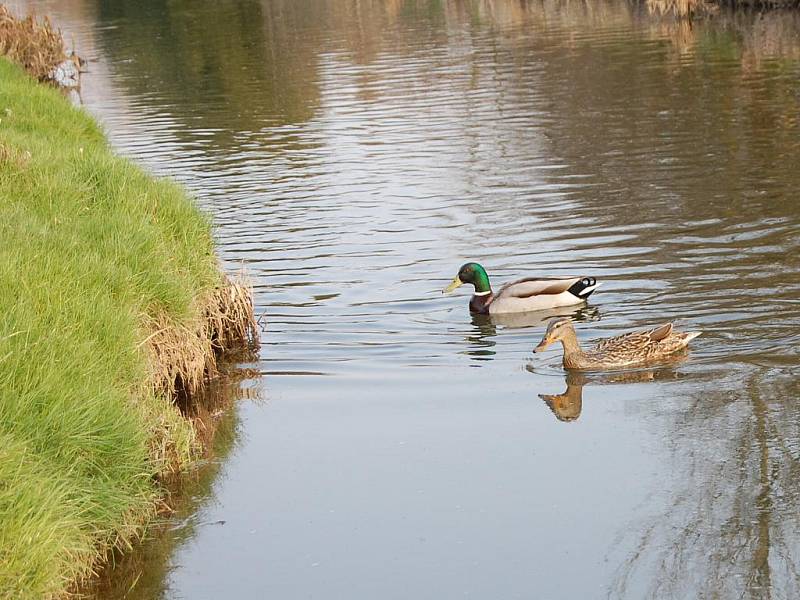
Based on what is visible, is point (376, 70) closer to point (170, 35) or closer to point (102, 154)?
Answer: point (170, 35)

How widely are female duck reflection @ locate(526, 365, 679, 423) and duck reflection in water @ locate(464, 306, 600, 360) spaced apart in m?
1.35

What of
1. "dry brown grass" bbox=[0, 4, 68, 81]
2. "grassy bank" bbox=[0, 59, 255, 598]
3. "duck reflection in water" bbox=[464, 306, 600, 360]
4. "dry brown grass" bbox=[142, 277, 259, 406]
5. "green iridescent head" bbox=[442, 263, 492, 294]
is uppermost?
"dry brown grass" bbox=[0, 4, 68, 81]

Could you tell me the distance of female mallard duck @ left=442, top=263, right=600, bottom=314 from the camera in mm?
11445

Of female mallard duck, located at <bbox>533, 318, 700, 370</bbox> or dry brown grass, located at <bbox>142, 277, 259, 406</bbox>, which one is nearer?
dry brown grass, located at <bbox>142, 277, 259, 406</bbox>

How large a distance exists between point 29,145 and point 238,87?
1758cm

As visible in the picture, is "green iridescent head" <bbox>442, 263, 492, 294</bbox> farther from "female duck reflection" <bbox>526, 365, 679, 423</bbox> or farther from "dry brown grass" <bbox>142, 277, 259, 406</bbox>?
"dry brown grass" <bbox>142, 277, 259, 406</bbox>

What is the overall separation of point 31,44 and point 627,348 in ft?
71.0

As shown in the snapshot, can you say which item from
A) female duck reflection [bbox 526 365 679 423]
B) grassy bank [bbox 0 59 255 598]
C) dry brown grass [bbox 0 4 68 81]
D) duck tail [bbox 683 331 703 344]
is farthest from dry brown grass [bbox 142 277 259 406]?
dry brown grass [bbox 0 4 68 81]

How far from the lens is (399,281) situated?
12.6m

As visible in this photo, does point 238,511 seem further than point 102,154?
No

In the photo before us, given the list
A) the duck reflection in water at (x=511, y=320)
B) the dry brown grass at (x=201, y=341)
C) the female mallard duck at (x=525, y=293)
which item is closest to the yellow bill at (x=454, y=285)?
the female mallard duck at (x=525, y=293)

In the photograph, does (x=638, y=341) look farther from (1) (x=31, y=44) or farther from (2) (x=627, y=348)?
(1) (x=31, y=44)

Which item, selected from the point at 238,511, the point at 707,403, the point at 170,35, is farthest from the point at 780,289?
the point at 170,35

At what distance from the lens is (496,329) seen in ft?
38.0
